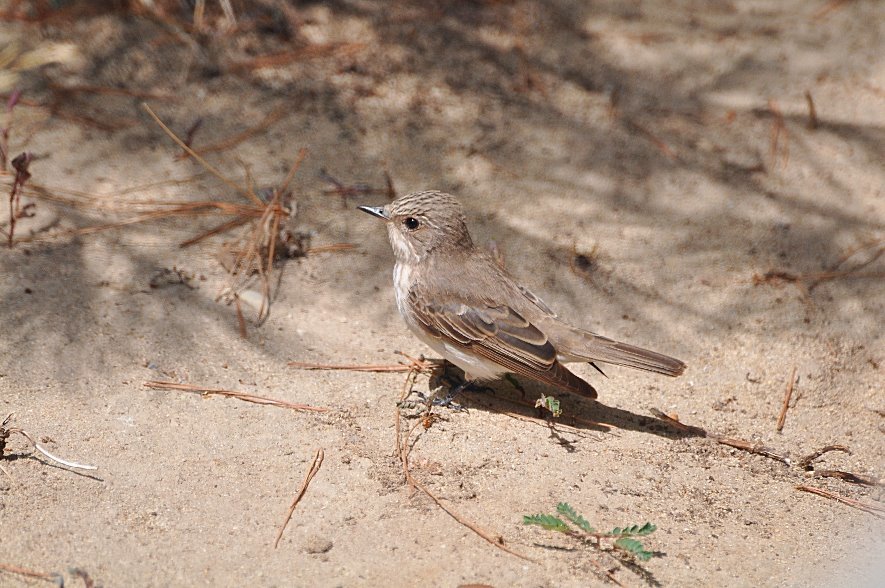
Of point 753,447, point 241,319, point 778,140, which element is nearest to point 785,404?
point 753,447

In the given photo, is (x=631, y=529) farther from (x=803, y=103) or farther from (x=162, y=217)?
(x=803, y=103)

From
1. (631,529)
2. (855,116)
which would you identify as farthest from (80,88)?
(855,116)

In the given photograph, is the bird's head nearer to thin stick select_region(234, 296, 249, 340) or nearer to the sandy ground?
the sandy ground

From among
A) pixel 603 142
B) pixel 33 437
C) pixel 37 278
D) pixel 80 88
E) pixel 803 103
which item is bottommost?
pixel 33 437

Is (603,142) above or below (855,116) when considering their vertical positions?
below

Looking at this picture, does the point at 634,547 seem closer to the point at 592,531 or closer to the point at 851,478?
the point at 592,531

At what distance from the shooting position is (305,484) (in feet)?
13.9

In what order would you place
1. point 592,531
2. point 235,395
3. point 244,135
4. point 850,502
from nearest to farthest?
1. point 592,531
2. point 850,502
3. point 235,395
4. point 244,135

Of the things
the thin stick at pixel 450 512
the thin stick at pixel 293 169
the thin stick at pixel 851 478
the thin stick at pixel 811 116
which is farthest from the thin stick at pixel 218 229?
the thin stick at pixel 811 116

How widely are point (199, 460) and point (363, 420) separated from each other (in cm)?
87

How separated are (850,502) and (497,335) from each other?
6.45ft

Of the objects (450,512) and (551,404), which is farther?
(551,404)

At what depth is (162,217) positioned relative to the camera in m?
6.04

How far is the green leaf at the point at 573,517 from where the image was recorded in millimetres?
3826
